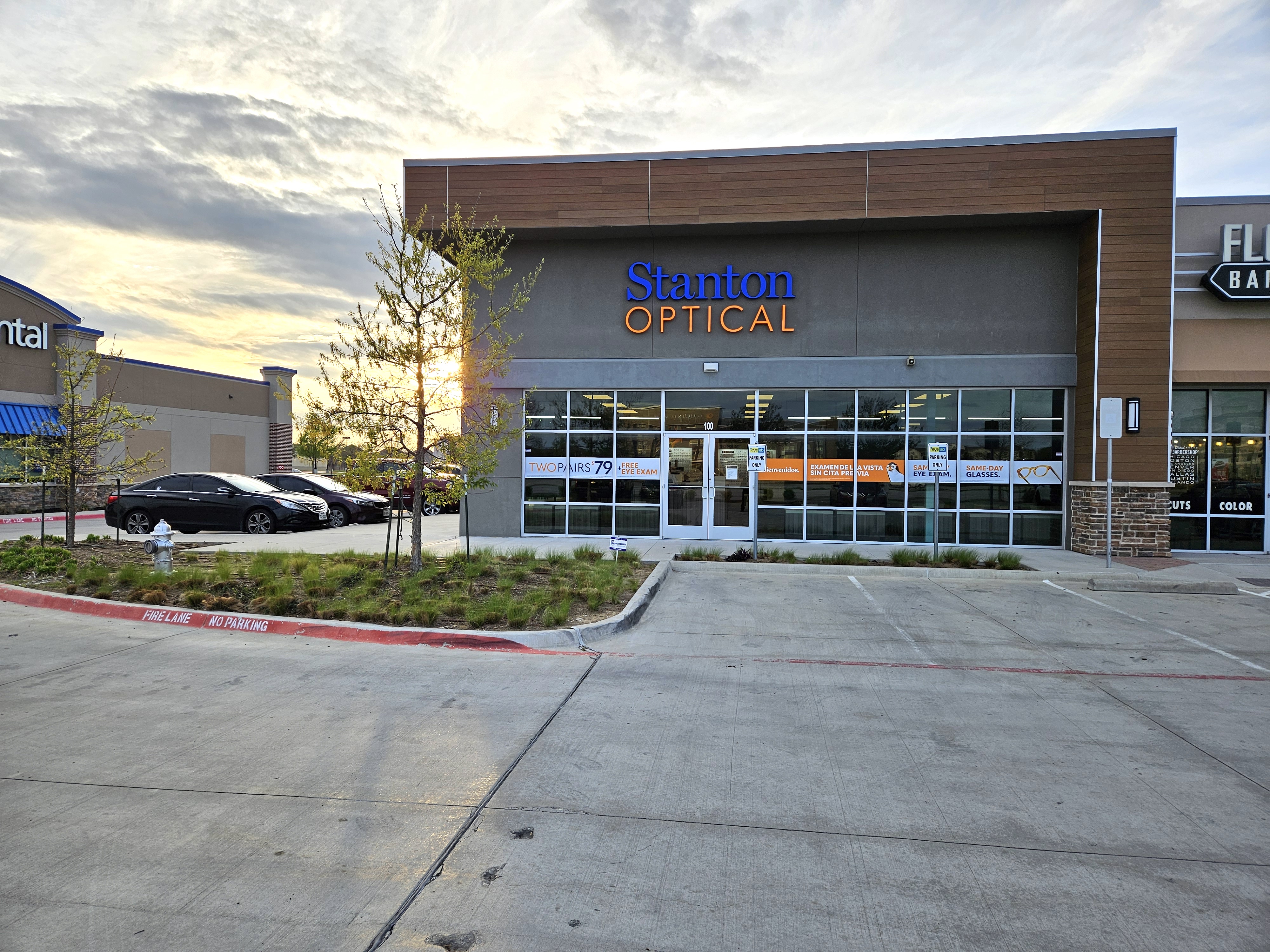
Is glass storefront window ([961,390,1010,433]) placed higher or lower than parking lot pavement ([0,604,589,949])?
higher

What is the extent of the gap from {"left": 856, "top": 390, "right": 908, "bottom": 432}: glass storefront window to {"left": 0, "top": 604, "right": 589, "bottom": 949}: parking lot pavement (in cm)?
1129

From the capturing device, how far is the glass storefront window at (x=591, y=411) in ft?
58.3

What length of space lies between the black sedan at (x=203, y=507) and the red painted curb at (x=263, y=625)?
8.24 metres

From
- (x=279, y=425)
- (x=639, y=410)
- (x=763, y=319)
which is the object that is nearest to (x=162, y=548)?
(x=639, y=410)

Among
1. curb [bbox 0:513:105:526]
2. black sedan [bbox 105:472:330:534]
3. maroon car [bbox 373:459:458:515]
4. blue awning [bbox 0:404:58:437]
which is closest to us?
maroon car [bbox 373:459:458:515]

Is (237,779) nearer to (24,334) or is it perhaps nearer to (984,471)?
(984,471)

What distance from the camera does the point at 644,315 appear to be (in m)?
17.6

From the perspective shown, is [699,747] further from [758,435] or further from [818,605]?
[758,435]

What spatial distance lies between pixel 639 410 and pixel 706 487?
2.36m

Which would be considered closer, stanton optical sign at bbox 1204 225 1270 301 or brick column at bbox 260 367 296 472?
stanton optical sign at bbox 1204 225 1270 301

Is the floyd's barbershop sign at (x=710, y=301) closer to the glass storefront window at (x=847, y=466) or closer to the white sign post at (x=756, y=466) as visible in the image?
the glass storefront window at (x=847, y=466)

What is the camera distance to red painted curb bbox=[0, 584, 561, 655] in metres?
8.05

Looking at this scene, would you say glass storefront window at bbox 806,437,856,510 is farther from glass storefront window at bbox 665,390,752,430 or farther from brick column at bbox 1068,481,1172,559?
brick column at bbox 1068,481,1172,559

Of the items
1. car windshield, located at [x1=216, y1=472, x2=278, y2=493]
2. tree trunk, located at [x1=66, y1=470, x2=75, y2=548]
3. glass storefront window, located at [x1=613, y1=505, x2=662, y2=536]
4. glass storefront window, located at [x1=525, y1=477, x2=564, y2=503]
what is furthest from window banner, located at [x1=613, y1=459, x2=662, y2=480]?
tree trunk, located at [x1=66, y1=470, x2=75, y2=548]
